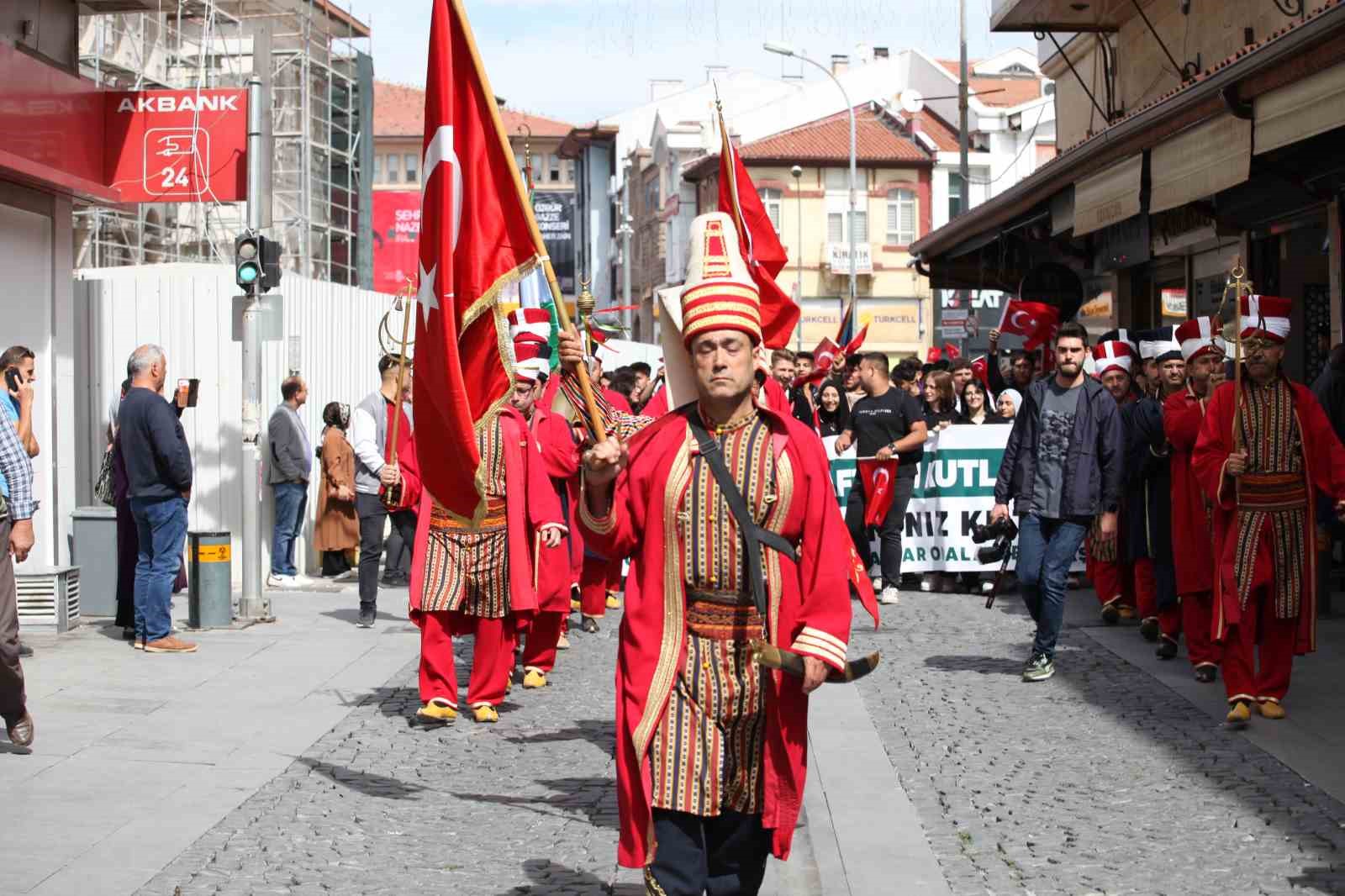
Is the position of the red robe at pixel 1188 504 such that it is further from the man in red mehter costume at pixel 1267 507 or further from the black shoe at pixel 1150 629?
the black shoe at pixel 1150 629

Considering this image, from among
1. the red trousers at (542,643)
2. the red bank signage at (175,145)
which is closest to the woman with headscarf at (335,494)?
the red bank signage at (175,145)

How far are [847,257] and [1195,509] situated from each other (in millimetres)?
56797

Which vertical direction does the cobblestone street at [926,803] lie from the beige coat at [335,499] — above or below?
below

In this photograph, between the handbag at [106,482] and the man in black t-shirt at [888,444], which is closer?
the handbag at [106,482]

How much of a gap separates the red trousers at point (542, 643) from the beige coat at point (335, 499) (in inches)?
265

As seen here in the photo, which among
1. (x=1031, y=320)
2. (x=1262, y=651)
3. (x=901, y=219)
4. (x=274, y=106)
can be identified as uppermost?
(x=274, y=106)

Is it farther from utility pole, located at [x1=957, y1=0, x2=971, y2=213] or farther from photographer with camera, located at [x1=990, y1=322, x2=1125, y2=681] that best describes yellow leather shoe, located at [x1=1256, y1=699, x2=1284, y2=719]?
utility pole, located at [x1=957, y1=0, x2=971, y2=213]

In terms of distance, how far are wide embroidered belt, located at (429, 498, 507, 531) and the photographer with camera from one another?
2.92 m

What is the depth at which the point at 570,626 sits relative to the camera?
13789 mm

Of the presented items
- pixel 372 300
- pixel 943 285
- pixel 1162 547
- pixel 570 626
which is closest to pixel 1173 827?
pixel 1162 547

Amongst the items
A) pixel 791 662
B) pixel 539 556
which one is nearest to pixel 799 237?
pixel 539 556

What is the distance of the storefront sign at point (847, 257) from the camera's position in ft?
217

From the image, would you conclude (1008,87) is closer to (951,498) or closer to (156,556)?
(951,498)

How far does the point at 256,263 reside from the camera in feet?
44.3
